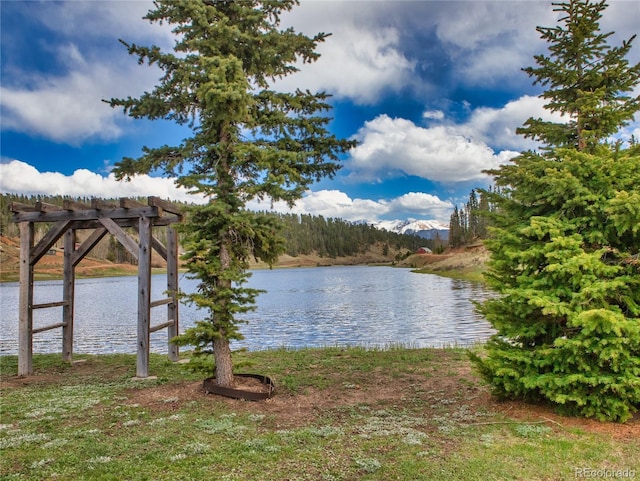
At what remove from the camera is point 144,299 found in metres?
11.0

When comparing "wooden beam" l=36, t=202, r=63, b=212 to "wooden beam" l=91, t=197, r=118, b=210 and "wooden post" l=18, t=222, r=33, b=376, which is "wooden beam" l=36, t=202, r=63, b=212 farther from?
"wooden beam" l=91, t=197, r=118, b=210

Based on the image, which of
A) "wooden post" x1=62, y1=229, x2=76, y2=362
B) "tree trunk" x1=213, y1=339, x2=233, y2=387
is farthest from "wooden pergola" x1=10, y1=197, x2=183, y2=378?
"tree trunk" x1=213, y1=339, x2=233, y2=387

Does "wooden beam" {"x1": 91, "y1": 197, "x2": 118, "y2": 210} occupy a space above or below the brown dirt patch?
above

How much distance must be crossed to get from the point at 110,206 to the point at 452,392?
9467 mm

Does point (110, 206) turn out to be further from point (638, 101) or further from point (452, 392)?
point (638, 101)

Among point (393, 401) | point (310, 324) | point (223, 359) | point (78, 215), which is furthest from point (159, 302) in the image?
point (310, 324)

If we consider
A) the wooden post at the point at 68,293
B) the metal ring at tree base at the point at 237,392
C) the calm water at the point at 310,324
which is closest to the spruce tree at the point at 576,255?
the metal ring at tree base at the point at 237,392

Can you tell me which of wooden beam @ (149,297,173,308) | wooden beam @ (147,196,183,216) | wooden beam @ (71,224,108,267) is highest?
wooden beam @ (147,196,183,216)

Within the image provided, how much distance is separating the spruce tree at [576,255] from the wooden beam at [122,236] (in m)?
8.43

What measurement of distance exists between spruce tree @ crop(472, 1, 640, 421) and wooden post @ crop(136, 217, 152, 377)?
804 cm

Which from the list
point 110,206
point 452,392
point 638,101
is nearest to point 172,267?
point 110,206

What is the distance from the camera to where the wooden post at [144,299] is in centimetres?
1084

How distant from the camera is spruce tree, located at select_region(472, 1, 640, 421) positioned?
631 centimetres

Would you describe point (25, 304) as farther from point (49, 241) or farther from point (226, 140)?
point (226, 140)
